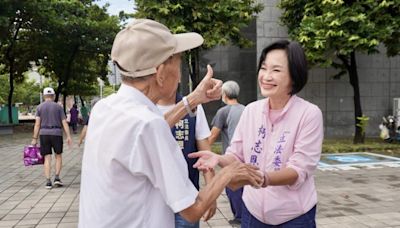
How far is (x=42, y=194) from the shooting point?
695cm

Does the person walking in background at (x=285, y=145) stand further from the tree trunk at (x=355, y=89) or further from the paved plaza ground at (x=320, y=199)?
the tree trunk at (x=355, y=89)

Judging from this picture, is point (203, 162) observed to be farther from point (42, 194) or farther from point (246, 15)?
point (246, 15)

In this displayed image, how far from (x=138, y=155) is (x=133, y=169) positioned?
5cm

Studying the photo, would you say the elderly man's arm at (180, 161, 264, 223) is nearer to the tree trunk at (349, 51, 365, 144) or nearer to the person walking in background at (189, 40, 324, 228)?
the person walking in background at (189, 40, 324, 228)

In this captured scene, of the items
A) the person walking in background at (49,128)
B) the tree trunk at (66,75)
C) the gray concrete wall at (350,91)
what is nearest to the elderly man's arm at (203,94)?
the person walking in background at (49,128)

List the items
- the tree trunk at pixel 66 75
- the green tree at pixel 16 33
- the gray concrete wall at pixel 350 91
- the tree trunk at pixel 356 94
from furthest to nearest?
the tree trunk at pixel 66 75
the green tree at pixel 16 33
the gray concrete wall at pixel 350 91
the tree trunk at pixel 356 94

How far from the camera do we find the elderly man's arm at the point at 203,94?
2.17 m

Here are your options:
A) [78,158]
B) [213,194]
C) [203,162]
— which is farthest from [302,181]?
[78,158]

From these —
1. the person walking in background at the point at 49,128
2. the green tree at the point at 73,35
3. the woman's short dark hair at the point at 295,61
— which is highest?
the green tree at the point at 73,35

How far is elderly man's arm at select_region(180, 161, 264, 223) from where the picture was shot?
1431mm

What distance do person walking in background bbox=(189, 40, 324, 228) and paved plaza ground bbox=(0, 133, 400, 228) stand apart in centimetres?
A: 306

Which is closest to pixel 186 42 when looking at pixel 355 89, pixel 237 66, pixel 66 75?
pixel 355 89

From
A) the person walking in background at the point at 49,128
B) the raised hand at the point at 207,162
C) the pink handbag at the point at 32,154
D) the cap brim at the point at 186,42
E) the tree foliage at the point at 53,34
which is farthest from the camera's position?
the tree foliage at the point at 53,34

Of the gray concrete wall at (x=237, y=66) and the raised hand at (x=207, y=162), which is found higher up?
the gray concrete wall at (x=237, y=66)
